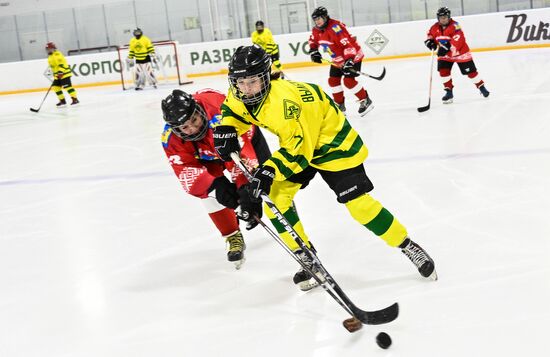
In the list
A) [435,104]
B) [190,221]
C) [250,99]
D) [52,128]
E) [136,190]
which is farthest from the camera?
[52,128]

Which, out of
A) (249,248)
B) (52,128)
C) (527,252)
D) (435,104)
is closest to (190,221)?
(249,248)

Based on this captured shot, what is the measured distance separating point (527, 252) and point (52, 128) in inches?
271

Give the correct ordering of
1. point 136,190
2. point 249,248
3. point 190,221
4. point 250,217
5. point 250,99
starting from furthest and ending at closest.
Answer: point 136,190 < point 190,221 < point 249,248 < point 250,217 < point 250,99

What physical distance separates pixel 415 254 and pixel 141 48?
35.8 ft

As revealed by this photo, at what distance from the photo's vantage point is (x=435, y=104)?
6914mm

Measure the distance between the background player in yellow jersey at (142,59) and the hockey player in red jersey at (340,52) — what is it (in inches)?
251

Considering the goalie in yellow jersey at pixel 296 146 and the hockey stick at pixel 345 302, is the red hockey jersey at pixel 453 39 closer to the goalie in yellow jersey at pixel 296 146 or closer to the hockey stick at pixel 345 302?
the goalie in yellow jersey at pixel 296 146

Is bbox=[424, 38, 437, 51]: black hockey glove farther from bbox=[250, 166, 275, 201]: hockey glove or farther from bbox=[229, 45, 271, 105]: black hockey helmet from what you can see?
bbox=[250, 166, 275, 201]: hockey glove

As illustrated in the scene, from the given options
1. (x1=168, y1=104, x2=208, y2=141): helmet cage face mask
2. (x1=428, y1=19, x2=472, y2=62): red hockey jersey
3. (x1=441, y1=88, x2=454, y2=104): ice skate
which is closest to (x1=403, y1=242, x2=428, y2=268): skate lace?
(x1=168, y1=104, x2=208, y2=141): helmet cage face mask

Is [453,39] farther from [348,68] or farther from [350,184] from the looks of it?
[350,184]

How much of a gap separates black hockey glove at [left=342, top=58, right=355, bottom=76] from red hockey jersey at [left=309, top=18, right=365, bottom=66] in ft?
0.22

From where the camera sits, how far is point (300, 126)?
2238mm

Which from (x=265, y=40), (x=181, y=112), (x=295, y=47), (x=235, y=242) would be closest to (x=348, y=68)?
(x=235, y=242)

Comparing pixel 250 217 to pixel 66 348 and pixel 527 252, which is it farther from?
pixel 527 252
